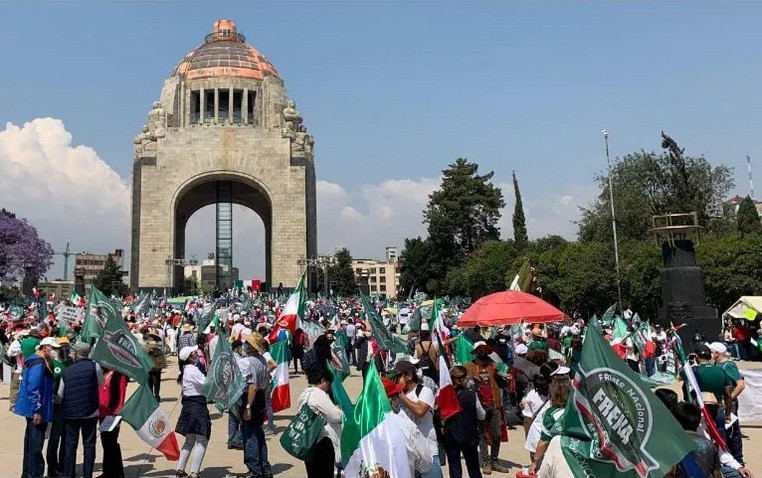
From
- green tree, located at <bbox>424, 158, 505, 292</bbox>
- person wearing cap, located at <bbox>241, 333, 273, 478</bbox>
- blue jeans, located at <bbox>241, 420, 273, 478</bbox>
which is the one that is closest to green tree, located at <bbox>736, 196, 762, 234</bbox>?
green tree, located at <bbox>424, 158, 505, 292</bbox>

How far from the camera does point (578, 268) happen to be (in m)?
33.9

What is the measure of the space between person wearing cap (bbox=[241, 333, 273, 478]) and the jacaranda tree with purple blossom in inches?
1600

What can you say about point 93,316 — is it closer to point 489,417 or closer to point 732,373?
point 489,417

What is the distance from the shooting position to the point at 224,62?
1962 inches

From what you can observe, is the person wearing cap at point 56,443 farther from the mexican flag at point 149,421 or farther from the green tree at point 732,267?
the green tree at point 732,267

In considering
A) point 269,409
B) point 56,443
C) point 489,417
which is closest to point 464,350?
point 489,417

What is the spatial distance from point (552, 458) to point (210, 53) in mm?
51074

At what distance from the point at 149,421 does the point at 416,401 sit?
3053 millimetres

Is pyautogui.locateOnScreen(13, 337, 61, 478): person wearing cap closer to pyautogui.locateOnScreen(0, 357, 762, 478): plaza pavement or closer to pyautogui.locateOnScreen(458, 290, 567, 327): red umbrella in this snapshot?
pyautogui.locateOnScreen(0, 357, 762, 478): plaza pavement

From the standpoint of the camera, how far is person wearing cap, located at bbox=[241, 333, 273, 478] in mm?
6836

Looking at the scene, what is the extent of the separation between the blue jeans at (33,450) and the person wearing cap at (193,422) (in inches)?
53.3

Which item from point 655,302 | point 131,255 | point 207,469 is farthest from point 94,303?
point 131,255

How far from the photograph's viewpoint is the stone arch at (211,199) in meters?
46.5

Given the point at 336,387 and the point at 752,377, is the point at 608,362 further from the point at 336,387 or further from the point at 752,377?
the point at 752,377
